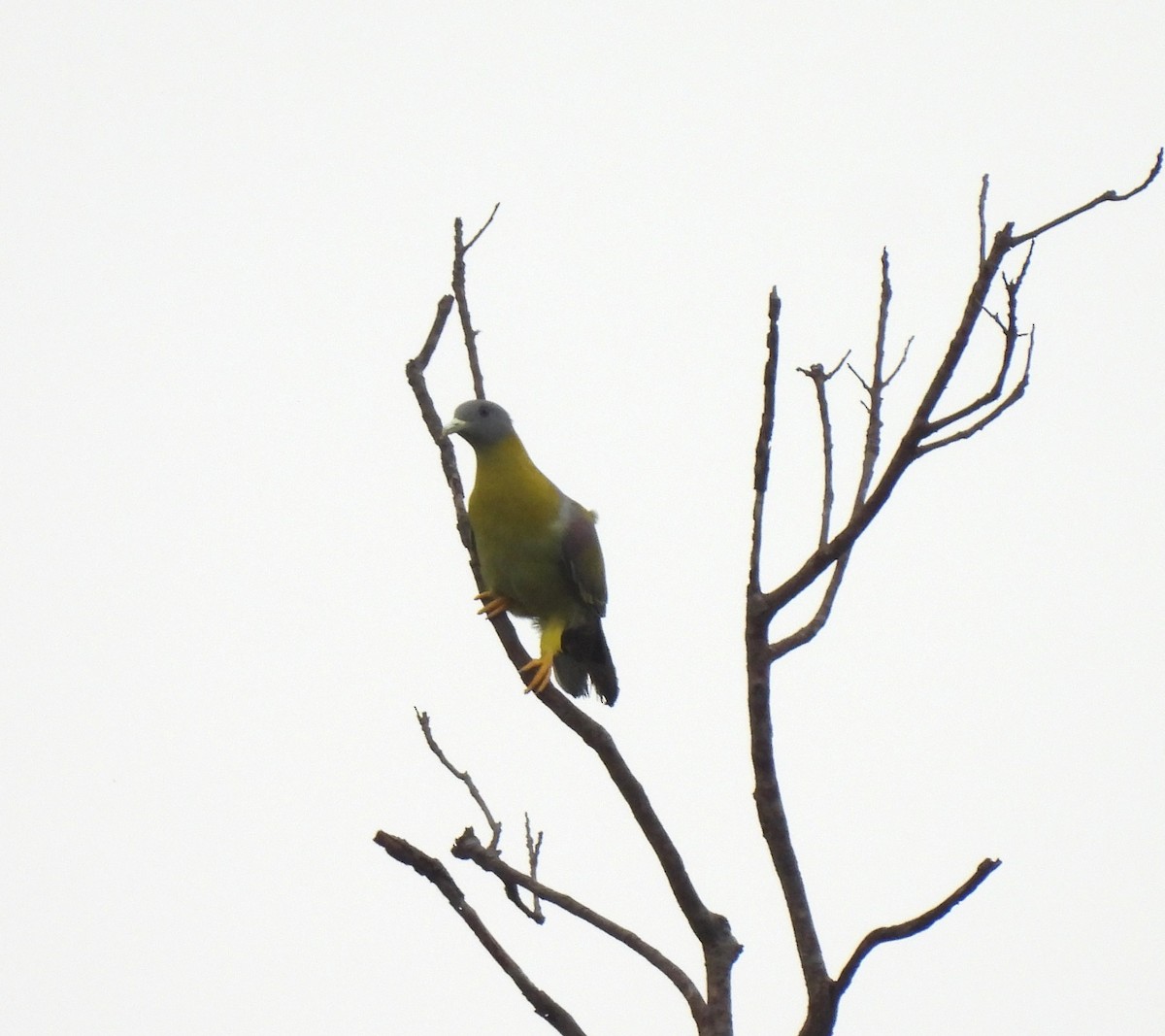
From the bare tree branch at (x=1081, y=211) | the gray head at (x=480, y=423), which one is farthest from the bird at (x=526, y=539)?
the bare tree branch at (x=1081, y=211)

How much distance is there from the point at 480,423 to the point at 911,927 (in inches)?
135

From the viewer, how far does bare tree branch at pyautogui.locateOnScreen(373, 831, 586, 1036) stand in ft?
10.0

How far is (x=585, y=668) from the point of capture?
20.2 feet

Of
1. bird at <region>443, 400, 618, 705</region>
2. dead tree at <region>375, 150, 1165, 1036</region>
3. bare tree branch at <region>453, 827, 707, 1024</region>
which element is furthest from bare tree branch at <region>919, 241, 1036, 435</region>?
bird at <region>443, 400, 618, 705</region>

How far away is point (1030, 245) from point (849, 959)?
1.52m

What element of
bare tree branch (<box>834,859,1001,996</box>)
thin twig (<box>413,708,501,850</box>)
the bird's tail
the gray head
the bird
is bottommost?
bare tree branch (<box>834,859,1001,996</box>)

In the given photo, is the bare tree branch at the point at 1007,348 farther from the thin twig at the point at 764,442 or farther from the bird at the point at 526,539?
the bird at the point at 526,539

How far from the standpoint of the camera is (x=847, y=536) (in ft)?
8.82

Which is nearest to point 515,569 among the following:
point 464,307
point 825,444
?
point 464,307

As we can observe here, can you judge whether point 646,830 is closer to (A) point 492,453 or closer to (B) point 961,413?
(B) point 961,413

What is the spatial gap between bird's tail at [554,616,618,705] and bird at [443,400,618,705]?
10 cm

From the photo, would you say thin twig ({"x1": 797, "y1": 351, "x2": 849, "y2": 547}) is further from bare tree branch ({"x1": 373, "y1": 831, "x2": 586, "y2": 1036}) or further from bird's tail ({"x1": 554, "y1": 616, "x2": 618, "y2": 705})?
bird's tail ({"x1": 554, "y1": 616, "x2": 618, "y2": 705})

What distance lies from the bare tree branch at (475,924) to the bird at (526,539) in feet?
8.01

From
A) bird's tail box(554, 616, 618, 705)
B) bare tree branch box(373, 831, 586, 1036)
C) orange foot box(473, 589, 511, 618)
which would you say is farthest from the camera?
bird's tail box(554, 616, 618, 705)
